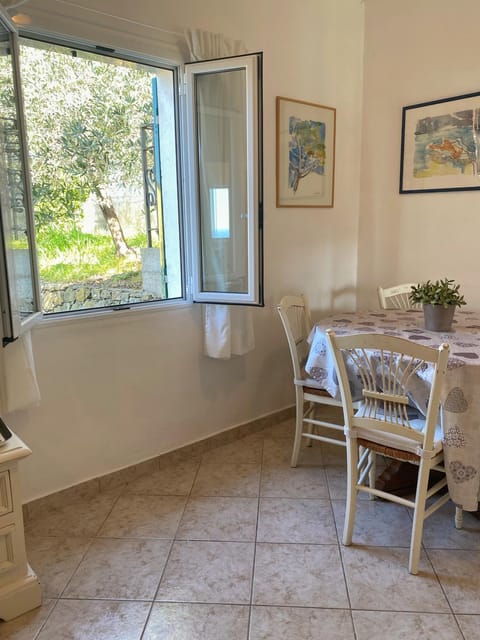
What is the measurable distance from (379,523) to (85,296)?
71.8 inches

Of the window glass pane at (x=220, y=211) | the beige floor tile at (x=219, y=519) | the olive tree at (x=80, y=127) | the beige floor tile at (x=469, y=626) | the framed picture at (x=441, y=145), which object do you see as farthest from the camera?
the framed picture at (x=441, y=145)

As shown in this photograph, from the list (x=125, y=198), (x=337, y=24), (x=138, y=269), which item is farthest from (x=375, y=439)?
(x=337, y=24)

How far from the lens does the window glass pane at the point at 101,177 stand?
2305 millimetres

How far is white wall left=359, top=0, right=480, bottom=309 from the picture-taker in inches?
118

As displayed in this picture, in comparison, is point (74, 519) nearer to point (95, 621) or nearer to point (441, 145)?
point (95, 621)

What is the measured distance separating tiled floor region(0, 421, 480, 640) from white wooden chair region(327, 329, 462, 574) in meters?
0.16

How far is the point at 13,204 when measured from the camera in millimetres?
1920

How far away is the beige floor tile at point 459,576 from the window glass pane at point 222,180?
5.24ft

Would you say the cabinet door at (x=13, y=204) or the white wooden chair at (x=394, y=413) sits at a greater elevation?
the cabinet door at (x=13, y=204)

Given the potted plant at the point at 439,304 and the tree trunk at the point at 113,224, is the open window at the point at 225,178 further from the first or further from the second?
the potted plant at the point at 439,304

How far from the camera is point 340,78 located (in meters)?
3.35

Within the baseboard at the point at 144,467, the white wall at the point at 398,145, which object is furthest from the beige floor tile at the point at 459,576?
the white wall at the point at 398,145

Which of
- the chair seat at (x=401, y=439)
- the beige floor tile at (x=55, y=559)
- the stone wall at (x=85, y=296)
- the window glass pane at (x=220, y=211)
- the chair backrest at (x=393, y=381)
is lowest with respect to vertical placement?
the beige floor tile at (x=55, y=559)

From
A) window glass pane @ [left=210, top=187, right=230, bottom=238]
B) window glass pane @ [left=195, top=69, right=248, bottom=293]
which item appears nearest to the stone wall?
window glass pane @ [left=195, top=69, right=248, bottom=293]
